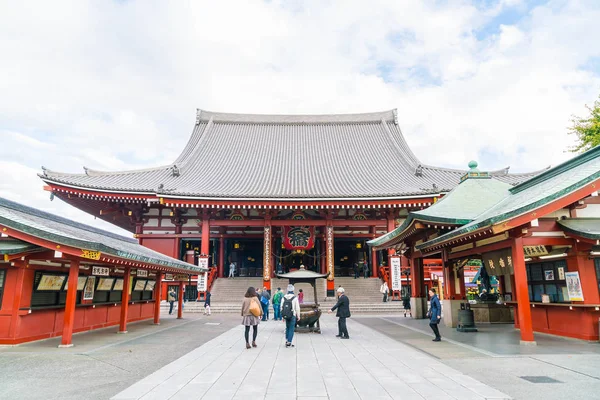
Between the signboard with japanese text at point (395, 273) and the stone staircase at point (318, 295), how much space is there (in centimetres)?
103

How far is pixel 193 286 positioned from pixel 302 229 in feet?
26.8

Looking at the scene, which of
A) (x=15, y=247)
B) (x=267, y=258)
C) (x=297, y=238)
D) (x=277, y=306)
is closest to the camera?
(x=15, y=247)

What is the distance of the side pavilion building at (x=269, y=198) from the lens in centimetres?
2372

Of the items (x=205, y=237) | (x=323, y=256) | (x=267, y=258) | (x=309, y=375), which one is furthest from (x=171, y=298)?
(x=309, y=375)

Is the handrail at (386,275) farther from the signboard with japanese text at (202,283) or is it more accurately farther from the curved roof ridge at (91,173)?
the curved roof ridge at (91,173)

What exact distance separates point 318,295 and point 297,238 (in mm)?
3877

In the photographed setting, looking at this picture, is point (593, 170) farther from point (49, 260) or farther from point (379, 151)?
point (379, 151)

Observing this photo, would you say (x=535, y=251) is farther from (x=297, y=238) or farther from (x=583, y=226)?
(x=297, y=238)

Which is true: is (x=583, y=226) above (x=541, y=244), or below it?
above

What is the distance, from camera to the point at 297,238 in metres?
25.8

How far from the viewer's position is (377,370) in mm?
7707

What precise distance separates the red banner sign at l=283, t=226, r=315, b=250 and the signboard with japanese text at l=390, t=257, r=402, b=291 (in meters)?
5.29

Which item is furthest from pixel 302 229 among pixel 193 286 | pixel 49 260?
pixel 49 260

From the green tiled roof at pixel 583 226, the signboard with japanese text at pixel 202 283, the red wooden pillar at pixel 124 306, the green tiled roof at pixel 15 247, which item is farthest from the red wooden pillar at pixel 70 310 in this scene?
the green tiled roof at pixel 583 226
